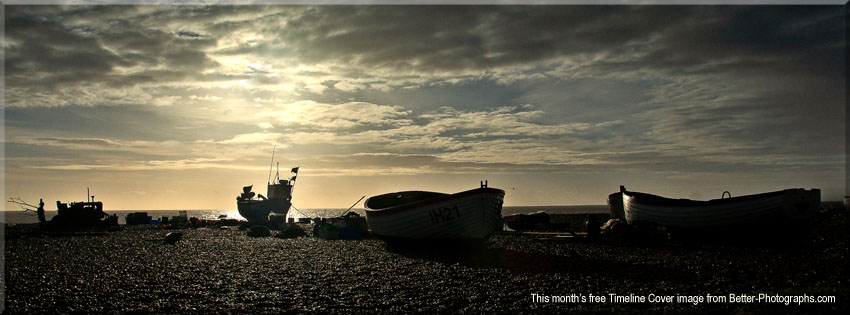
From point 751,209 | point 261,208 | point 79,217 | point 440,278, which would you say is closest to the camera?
point 440,278

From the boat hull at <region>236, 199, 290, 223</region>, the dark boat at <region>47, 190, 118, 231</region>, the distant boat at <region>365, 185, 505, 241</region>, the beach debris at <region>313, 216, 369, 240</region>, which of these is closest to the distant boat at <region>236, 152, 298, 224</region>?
the boat hull at <region>236, 199, 290, 223</region>

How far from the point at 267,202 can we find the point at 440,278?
63.2 m

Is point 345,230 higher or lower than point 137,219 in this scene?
higher

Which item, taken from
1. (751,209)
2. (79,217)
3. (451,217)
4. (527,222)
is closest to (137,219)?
(79,217)

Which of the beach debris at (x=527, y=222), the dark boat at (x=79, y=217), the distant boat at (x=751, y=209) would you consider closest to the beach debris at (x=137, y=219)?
the dark boat at (x=79, y=217)

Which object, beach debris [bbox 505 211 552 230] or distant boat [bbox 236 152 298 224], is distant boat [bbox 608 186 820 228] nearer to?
beach debris [bbox 505 211 552 230]

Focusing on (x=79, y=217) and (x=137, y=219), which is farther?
(x=137, y=219)

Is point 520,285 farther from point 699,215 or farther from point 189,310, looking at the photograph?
point 699,215

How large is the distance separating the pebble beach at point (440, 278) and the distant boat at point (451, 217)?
0.97m

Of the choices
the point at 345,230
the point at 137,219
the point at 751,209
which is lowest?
the point at 137,219

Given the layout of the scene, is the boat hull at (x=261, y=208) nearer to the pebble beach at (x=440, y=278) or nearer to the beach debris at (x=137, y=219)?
the beach debris at (x=137, y=219)

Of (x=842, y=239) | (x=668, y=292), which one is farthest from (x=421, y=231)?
(x=842, y=239)

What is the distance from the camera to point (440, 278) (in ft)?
53.7

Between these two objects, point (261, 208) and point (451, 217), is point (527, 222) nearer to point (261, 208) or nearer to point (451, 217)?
point (451, 217)
